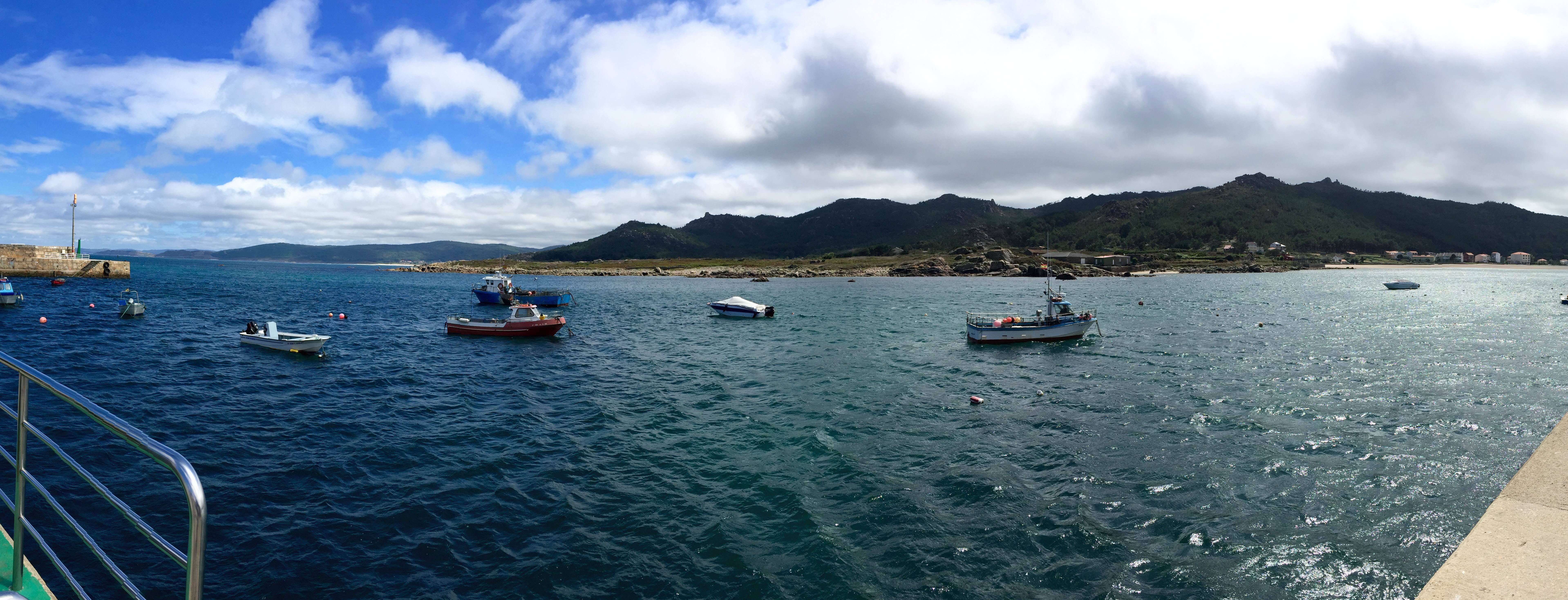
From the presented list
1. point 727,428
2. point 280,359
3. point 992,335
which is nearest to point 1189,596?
point 727,428

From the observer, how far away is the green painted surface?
4863mm

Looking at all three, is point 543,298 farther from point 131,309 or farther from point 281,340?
point 281,340

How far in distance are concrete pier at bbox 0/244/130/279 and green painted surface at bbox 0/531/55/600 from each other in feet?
469

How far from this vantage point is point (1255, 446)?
69.8 feet

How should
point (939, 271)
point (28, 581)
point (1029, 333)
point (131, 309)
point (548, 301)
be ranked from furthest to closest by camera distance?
point (939, 271)
point (548, 301)
point (131, 309)
point (1029, 333)
point (28, 581)

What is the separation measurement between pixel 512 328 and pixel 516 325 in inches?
16.4

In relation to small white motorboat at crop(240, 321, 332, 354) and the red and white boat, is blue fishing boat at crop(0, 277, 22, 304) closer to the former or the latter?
small white motorboat at crop(240, 321, 332, 354)

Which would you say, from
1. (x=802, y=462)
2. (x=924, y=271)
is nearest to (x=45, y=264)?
(x=802, y=462)

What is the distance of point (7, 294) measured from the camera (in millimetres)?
57500

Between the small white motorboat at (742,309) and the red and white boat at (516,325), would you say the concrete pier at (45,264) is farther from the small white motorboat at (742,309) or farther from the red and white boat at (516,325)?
the small white motorboat at (742,309)

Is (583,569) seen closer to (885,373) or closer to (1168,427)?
(1168,427)

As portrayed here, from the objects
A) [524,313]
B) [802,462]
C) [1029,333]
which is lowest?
[802,462]

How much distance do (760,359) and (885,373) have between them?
8.46 m

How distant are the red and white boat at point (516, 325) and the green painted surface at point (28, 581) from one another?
4276 centimetres
